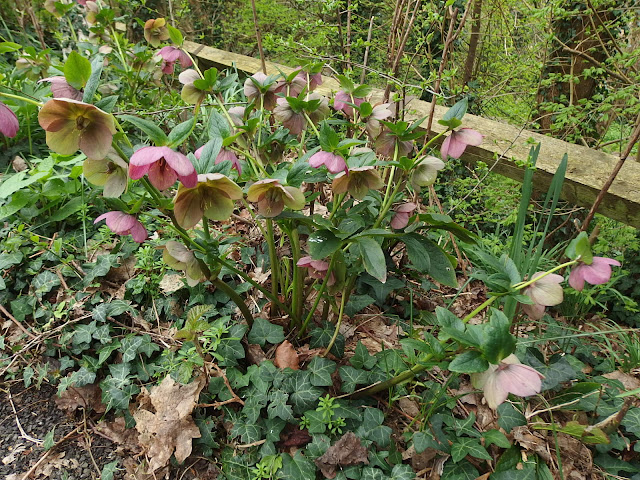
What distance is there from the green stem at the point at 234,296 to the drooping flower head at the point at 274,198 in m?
0.31

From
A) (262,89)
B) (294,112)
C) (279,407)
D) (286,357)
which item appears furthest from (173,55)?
(279,407)

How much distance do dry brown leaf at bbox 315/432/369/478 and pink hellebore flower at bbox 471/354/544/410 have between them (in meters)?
0.50

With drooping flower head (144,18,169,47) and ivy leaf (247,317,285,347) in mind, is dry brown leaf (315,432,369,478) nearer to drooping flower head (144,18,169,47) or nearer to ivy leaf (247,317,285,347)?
ivy leaf (247,317,285,347)

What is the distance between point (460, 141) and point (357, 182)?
268mm

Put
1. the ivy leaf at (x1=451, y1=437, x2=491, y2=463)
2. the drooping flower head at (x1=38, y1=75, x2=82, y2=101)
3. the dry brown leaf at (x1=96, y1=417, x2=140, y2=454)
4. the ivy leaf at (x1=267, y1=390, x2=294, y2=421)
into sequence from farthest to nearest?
the dry brown leaf at (x1=96, y1=417, x2=140, y2=454) < the ivy leaf at (x1=267, y1=390, x2=294, y2=421) < the ivy leaf at (x1=451, y1=437, x2=491, y2=463) < the drooping flower head at (x1=38, y1=75, x2=82, y2=101)

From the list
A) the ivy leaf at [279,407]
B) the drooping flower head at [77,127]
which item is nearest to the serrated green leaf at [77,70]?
the drooping flower head at [77,127]

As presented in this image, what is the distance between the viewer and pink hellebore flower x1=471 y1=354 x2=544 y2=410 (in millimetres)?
714

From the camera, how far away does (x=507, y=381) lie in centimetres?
73

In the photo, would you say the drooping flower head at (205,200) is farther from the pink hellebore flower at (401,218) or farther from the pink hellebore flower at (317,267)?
the pink hellebore flower at (401,218)

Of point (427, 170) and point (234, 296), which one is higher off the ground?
point (427, 170)

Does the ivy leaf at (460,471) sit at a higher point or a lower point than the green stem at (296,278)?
lower

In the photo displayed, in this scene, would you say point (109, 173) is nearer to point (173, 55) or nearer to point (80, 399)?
point (173, 55)

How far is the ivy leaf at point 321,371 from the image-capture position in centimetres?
120

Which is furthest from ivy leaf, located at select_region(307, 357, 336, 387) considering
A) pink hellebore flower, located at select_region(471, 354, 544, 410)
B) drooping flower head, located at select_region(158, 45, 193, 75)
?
drooping flower head, located at select_region(158, 45, 193, 75)
